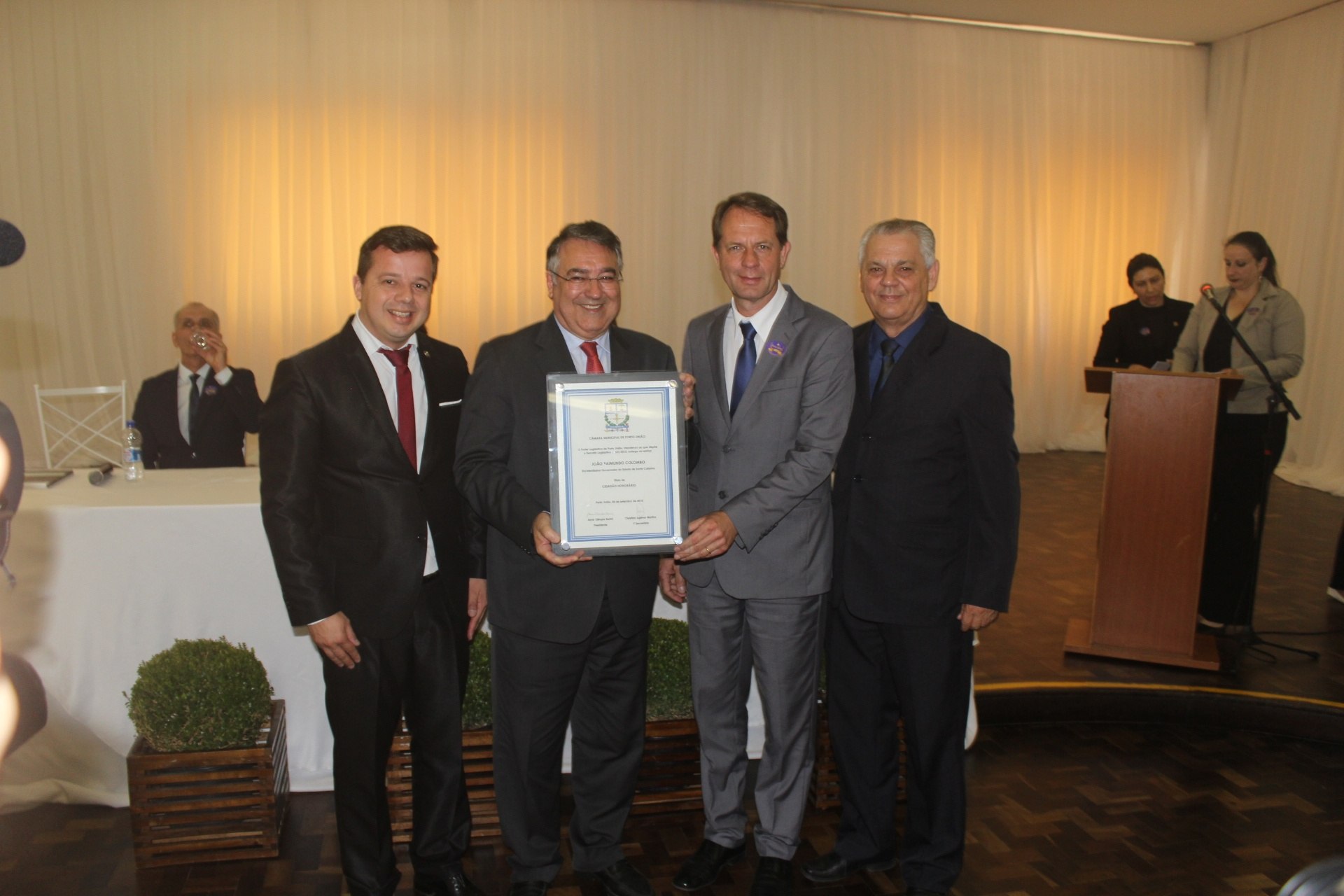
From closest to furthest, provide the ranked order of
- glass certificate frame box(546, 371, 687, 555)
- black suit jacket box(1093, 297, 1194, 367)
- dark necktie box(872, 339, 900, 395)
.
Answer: glass certificate frame box(546, 371, 687, 555) < dark necktie box(872, 339, 900, 395) < black suit jacket box(1093, 297, 1194, 367)

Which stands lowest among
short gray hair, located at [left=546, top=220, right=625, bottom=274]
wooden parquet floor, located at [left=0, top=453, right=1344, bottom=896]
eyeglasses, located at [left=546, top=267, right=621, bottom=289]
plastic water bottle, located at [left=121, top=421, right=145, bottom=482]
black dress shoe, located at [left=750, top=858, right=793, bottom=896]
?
wooden parquet floor, located at [left=0, top=453, right=1344, bottom=896]

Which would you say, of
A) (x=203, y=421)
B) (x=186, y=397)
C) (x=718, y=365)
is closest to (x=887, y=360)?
(x=718, y=365)

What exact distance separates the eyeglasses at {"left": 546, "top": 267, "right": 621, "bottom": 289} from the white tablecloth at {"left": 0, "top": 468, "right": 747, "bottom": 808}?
1.40m

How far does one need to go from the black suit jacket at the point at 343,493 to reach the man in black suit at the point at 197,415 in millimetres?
2220

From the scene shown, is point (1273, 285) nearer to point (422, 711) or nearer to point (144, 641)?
point (422, 711)

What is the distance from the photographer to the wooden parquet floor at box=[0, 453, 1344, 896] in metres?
2.76

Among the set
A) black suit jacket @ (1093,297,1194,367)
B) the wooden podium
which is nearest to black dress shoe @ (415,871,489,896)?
the wooden podium

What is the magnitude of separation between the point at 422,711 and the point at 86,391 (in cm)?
387

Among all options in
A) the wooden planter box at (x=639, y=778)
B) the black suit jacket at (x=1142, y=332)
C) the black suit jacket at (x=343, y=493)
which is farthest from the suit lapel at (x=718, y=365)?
the black suit jacket at (x=1142, y=332)

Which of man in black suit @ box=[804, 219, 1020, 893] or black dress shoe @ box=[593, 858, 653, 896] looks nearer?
man in black suit @ box=[804, 219, 1020, 893]

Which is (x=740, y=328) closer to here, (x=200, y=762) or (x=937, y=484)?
(x=937, y=484)

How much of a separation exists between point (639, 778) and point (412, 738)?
840 millimetres

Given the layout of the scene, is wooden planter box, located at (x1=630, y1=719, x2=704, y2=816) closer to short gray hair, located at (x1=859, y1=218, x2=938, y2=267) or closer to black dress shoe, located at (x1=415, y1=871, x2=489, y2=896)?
black dress shoe, located at (x1=415, y1=871, x2=489, y2=896)

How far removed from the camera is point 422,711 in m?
2.58
